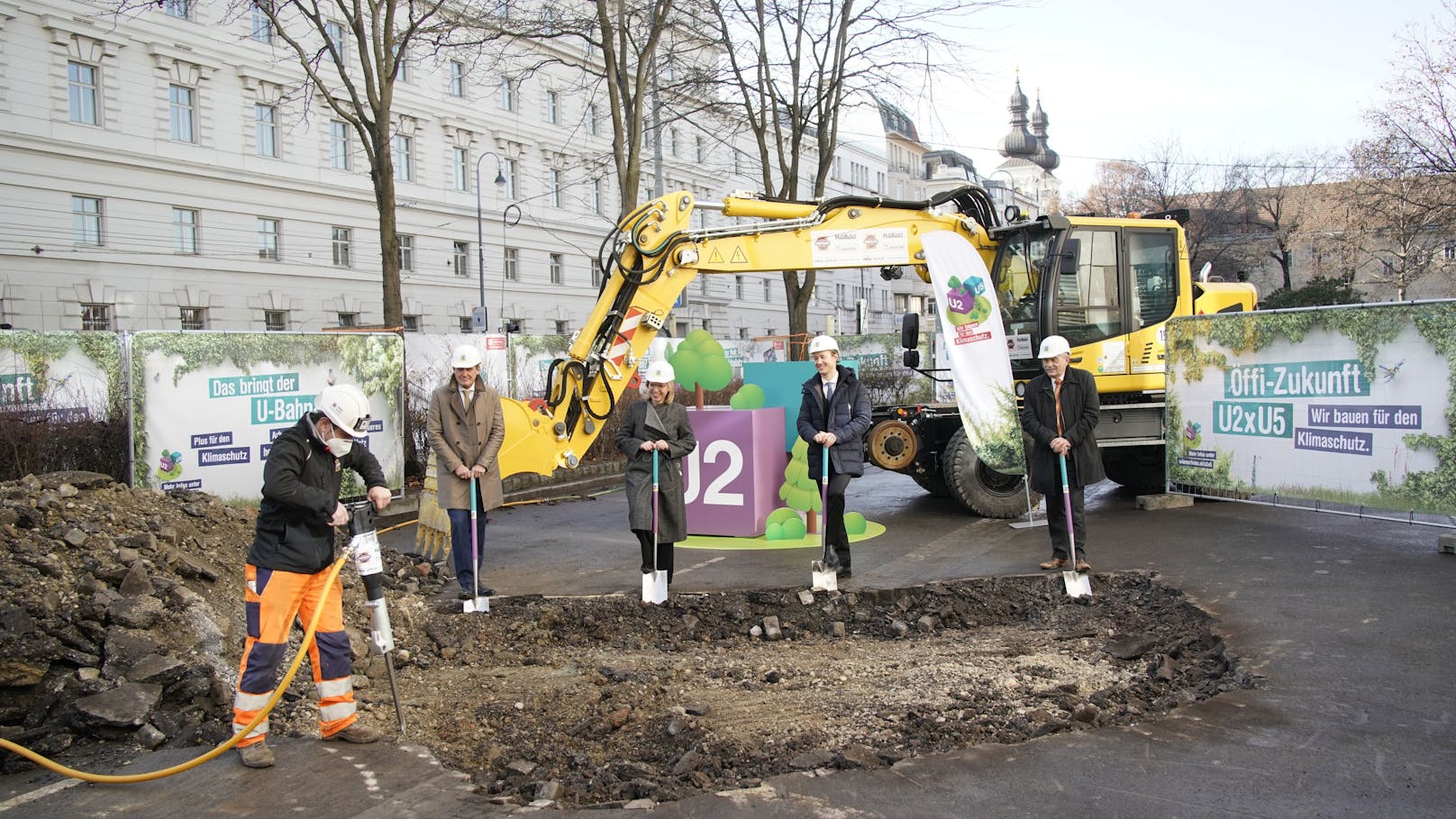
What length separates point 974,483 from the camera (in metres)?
11.8

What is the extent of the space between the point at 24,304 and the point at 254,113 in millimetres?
10718

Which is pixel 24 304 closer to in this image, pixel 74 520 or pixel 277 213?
pixel 277 213

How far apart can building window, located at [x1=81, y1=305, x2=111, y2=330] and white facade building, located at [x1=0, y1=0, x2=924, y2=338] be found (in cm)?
7

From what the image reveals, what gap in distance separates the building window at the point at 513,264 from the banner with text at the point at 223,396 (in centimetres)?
3699

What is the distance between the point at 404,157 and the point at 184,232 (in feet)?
34.4

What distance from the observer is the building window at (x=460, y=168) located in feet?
151

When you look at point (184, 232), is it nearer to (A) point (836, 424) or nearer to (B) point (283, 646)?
(A) point (836, 424)

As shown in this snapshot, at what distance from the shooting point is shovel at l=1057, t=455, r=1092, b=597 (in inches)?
316

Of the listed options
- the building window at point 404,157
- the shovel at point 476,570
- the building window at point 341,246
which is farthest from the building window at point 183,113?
the shovel at point 476,570

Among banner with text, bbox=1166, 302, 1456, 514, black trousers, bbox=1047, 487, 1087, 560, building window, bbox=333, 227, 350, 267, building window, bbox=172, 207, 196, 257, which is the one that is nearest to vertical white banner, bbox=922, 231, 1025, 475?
black trousers, bbox=1047, 487, 1087, 560

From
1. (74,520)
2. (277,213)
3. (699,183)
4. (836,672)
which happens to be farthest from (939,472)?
(699,183)

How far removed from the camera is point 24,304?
101 feet

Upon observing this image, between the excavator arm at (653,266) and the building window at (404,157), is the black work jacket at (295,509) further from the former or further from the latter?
the building window at (404,157)

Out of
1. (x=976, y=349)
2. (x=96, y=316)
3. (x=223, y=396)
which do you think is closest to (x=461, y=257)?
(x=96, y=316)
